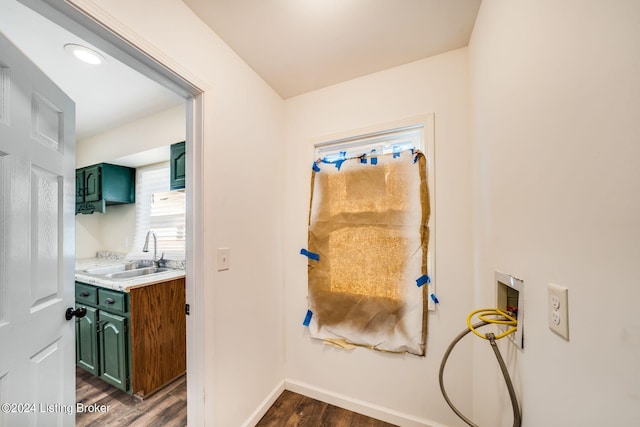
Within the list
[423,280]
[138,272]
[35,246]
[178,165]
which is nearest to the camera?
[35,246]

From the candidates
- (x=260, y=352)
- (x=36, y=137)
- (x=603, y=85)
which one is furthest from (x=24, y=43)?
(x=603, y=85)

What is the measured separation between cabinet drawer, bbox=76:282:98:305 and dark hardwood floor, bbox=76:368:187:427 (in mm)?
719

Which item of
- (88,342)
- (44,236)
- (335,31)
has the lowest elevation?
(88,342)

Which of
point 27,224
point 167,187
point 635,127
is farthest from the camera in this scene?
point 167,187

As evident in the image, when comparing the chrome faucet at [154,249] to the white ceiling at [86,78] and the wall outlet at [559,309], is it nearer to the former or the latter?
the white ceiling at [86,78]

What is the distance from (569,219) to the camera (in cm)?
55

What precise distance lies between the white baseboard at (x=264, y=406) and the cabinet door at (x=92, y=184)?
289cm

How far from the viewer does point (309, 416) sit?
62.7 inches

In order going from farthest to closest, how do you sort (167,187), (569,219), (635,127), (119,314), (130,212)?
1. (130,212)
2. (167,187)
3. (119,314)
4. (569,219)
5. (635,127)

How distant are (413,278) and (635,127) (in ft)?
4.15

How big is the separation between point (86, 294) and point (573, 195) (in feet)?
10.3

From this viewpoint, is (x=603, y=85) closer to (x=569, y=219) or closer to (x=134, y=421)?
(x=569, y=219)

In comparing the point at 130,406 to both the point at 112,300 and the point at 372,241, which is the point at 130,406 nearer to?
the point at 112,300

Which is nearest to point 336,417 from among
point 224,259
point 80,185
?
point 224,259
